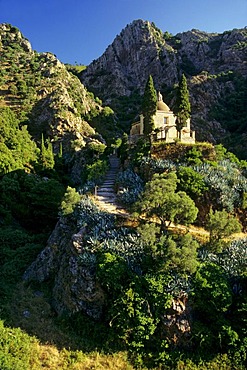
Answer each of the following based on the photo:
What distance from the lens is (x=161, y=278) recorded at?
54.6 ft

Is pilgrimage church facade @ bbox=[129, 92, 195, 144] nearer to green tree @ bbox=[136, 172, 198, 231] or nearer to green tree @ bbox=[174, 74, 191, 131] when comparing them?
green tree @ bbox=[174, 74, 191, 131]

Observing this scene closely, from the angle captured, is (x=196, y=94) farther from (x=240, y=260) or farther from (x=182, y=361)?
(x=182, y=361)

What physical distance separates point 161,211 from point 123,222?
372cm

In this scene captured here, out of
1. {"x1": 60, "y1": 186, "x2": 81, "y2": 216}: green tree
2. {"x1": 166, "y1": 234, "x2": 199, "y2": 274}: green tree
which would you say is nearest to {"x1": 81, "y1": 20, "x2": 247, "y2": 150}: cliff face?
{"x1": 60, "y1": 186, "x2": 81, "y2": 216}: green tree

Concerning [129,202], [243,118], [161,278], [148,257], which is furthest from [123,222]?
[243,118]

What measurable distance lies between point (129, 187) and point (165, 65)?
8688 centimetres

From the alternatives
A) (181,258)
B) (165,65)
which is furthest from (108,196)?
(165,65)

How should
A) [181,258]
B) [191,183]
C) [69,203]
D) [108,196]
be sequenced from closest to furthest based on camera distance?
[181,258] < [69,203] < [191,183] < [108,196]

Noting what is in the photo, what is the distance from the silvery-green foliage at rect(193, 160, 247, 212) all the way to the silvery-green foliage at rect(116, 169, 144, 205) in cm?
596

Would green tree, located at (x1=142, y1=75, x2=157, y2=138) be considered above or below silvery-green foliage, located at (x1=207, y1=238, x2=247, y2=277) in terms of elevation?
Result: above

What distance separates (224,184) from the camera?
2533 cm

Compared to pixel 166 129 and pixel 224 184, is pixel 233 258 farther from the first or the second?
pixel 166 129

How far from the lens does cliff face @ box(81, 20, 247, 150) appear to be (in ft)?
284

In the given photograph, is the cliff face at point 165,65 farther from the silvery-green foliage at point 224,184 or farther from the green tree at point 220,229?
the green tree at point 220,229
